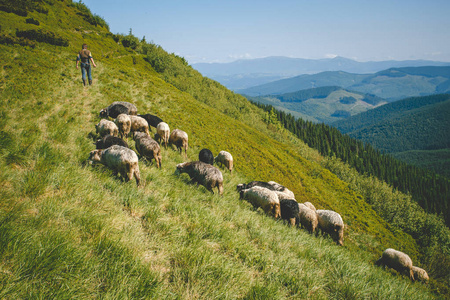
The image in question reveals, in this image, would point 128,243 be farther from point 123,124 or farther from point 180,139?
point 180,139

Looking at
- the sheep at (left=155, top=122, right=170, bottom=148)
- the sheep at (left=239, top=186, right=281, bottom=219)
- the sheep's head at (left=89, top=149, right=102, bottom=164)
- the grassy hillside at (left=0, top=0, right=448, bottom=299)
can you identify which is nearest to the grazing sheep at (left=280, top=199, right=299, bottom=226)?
the sheep at (left=239, top=186, right=281, bottom=219)

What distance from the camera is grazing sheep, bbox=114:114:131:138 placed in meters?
11.1

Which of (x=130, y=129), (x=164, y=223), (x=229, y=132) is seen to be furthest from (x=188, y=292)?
(x=229, y=132)

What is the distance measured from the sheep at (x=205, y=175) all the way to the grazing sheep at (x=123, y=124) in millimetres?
4661

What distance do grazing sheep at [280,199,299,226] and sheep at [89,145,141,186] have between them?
7060mm

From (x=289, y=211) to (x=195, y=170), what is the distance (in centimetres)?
508

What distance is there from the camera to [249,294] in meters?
2.96

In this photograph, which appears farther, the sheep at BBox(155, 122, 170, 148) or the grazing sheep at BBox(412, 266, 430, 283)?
the sheep at BBox(155, 122, 170, 148)

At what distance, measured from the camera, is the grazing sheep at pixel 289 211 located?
9703 millimetres

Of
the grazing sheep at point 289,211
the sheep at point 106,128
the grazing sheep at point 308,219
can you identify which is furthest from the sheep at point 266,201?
the sheep at point 106,128

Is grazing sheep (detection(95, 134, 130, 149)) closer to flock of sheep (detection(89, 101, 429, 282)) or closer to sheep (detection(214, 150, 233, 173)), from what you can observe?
flock of sheep (detection(89, 101, 429, 282))

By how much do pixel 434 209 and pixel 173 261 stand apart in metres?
125

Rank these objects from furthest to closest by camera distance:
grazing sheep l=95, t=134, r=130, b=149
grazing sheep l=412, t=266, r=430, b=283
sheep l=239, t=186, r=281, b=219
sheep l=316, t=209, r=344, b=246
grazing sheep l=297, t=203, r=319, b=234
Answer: grazing sheep l=412, t=266, r=430, b=283
sheep l=316, t=209, r=344, b=246
grazing sheep l=297, t=203, r=319, b=234
sheep l=239, t=186, r=281, b=219
grazing sheep l=95, t=134, r=130, b=149

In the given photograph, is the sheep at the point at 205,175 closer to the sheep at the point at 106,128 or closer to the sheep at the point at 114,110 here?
the sheep at the point at 106,128
